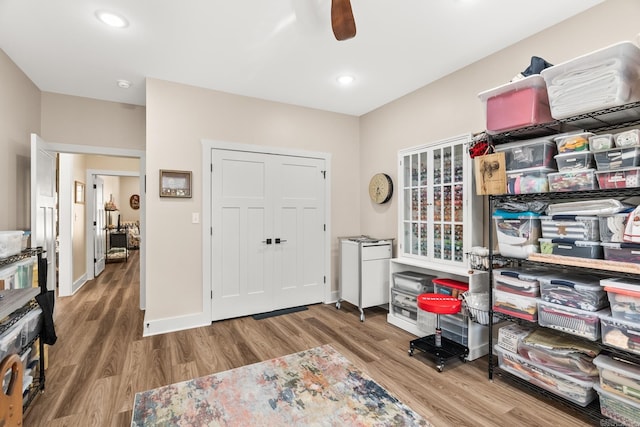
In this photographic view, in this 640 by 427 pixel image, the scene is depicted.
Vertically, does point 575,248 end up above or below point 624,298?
above

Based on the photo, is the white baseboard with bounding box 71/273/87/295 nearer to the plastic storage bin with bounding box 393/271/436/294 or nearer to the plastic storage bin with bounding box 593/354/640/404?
the plastic storage bin with bounding box 393/271/436/294

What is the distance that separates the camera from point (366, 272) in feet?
12.2

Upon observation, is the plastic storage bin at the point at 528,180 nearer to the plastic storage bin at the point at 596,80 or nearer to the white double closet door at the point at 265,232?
the plastic storage bin at the point at 596,80

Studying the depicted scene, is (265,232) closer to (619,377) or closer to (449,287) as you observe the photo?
(449,287)

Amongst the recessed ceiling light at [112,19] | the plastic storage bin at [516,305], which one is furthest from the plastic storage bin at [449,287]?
the recessed ceiling light at [112,19]

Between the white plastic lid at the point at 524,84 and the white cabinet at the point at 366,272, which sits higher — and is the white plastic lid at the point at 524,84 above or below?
above

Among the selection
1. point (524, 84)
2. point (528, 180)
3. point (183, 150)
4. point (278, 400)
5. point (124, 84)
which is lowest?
point (278, 400)

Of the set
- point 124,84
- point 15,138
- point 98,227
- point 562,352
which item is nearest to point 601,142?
point 562,352

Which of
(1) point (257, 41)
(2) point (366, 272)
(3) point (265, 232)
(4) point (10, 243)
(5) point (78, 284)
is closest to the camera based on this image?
(4) point (10, 243)

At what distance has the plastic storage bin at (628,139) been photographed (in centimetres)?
173

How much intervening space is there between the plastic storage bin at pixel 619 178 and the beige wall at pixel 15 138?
4469mm

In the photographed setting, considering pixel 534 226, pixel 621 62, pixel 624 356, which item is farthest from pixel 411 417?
pixel 621 62

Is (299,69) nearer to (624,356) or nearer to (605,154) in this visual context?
(605,154)

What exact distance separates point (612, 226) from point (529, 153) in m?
0.67
